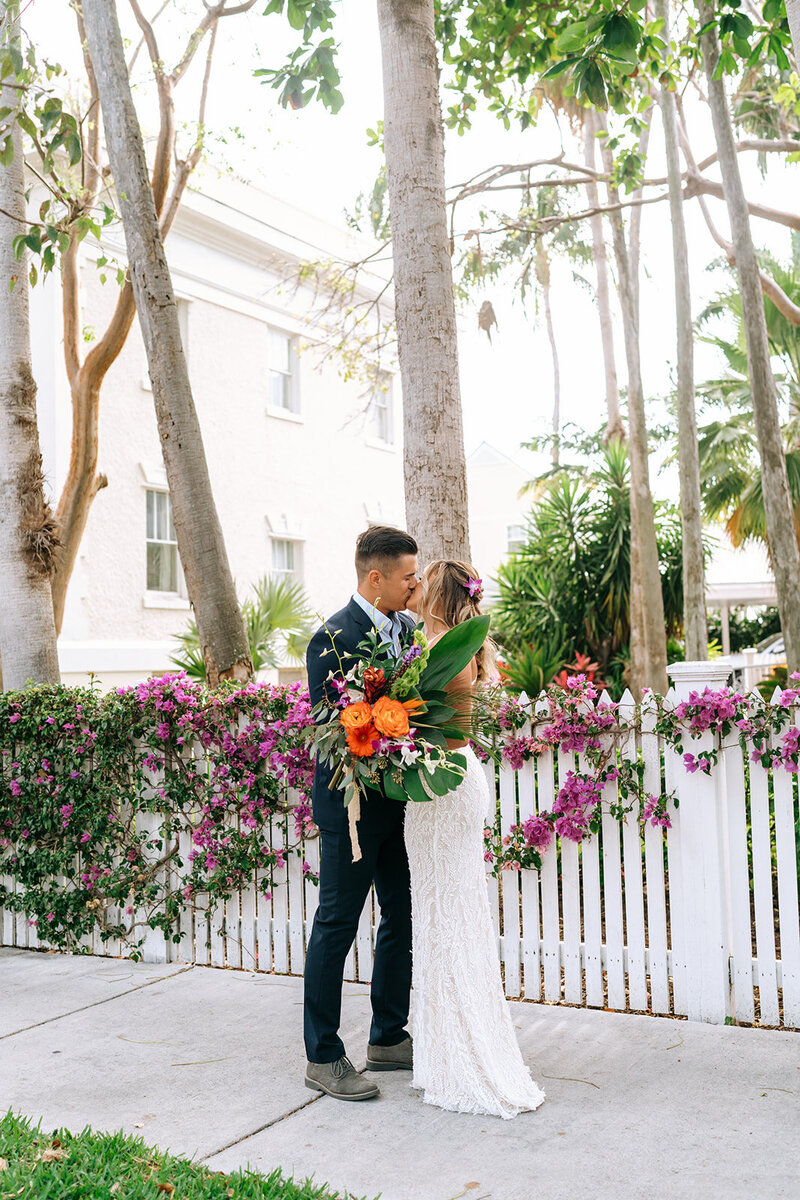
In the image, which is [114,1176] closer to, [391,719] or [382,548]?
[391,719]

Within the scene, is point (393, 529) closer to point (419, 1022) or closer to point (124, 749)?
point (419, 1022)

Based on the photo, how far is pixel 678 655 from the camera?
14.6 meters

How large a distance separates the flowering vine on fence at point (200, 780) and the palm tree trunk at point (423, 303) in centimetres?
118

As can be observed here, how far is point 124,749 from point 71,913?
112 cm

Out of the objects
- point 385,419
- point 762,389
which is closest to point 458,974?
point 762,389

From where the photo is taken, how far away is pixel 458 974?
161 inches

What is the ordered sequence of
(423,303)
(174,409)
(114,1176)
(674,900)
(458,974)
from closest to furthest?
(114,1176)
(458,974)
(674,900)
(423,303)
(174,409)

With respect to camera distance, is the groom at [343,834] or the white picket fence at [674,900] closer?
the groom at [343,834]

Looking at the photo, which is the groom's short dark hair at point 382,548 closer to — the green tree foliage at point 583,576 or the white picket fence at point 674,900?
the white picket fence at point 674,900

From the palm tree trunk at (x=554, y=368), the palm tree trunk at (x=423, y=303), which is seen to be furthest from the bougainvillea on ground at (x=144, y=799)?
the palm tree trunk at (x=554, y=368)

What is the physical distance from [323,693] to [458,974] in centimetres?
121

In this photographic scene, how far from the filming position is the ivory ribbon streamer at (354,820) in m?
4.04

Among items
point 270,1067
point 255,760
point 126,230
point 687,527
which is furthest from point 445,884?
point 687,527

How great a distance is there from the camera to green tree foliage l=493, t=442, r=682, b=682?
47.5 ft
